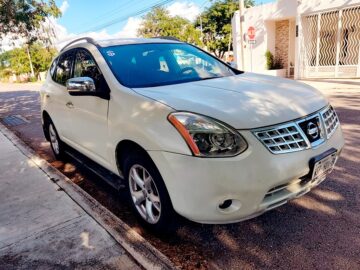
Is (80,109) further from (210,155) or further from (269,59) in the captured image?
(269,59)

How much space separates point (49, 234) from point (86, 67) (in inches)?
72.4

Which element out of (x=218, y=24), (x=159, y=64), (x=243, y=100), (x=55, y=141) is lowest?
(x=55, y=141)

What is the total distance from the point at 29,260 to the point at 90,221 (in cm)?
63

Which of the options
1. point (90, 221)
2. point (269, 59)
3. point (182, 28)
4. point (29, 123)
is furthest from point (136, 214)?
point (182, 28)

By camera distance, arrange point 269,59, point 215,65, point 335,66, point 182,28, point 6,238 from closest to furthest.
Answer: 1. point 6,238
2. point 215,65
3. point 335,66
4. point 269,59
5. point 182,28

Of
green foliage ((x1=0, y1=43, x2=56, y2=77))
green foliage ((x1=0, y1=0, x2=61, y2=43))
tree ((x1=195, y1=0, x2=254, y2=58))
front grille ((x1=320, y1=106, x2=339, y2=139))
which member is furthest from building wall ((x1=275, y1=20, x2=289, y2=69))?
green foliage ((x1=0, y1=43, x2=56, y2=77))

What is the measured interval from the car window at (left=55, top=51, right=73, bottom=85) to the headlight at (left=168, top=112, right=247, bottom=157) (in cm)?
253

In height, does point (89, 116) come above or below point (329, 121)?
above

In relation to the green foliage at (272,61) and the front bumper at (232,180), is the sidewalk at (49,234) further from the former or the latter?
the green foliage at (272,61)

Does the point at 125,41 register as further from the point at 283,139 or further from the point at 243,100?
the point at 283,139

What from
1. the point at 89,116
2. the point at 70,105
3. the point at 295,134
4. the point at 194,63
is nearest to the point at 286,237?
the point at 295,134

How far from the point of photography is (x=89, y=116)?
3.42 m

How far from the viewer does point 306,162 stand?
2.35m

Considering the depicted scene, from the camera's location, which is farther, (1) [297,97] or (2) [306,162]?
(1) [297,97]
